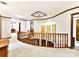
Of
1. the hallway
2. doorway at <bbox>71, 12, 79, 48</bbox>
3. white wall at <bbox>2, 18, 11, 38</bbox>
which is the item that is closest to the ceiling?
doorway at <bbox>71, 12, 79, 48</bbox>

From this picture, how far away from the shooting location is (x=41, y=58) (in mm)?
4203

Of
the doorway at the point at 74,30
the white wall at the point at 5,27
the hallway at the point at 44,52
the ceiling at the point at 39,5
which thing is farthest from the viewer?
the white wall at the point at 5,27

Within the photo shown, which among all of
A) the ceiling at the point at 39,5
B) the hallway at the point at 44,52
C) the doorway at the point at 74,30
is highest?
the ceiling at the point at 39,5

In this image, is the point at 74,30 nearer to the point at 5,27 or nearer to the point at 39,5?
the point at 39,5

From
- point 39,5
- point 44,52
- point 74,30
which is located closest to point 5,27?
point 39,5

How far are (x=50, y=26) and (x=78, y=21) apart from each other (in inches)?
104

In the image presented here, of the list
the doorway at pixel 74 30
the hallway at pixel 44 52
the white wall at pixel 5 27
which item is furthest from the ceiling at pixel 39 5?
the white wall at pixel 5 27

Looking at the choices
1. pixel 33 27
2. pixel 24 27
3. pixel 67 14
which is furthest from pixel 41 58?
pixel 24 27

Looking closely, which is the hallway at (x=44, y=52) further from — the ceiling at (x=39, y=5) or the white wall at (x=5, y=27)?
the white wall at (x=5, y=27)

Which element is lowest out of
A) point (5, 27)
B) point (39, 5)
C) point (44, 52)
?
point (44, 52)

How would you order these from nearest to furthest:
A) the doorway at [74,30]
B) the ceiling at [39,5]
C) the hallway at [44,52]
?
1. the hallway at [44,52]
2. the ceiling at [39,5]
3. the doorway at [74,30]

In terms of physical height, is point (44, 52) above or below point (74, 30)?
below

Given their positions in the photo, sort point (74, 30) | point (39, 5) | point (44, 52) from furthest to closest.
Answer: point (74, 30) < point (39, 5) < point (44, 52)

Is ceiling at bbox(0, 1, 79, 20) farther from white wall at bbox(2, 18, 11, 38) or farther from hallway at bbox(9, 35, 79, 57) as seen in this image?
white wall at bbox(2, 18, 11, 38)
